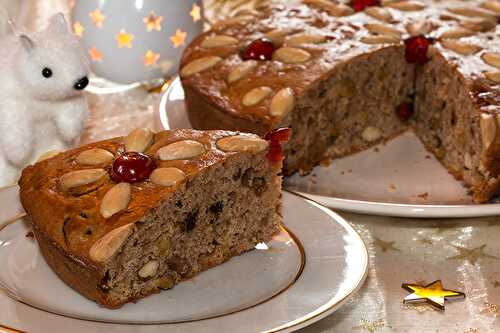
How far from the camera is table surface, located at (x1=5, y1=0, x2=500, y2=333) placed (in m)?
2.49

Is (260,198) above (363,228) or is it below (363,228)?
above

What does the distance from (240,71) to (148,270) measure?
3.74 ft

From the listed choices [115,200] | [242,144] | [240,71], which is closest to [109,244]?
[115,200]

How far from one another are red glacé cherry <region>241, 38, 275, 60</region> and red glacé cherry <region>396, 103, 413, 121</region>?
28.1 inches

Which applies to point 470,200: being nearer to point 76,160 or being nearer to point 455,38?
point 455,38

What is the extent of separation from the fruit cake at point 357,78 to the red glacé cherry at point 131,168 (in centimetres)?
72

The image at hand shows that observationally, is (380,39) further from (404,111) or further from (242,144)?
(242,144)

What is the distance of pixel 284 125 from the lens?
3229 millimetres

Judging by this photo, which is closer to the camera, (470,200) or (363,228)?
(363,228)

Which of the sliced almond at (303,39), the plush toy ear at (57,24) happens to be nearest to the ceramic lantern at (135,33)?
the sliced almond at (303,39)

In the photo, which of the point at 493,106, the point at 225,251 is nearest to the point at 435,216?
the point at 493,106

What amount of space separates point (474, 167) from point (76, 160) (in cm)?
156

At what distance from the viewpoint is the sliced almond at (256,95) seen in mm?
3150

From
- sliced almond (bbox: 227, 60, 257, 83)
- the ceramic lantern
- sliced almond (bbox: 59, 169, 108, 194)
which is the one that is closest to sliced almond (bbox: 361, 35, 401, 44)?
sliced almond (bbox: 227, 60, 257, 83)
